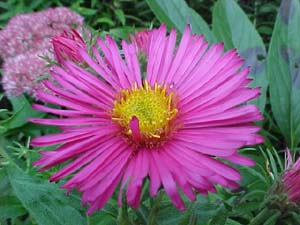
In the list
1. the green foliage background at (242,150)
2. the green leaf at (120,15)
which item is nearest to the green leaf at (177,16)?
the green foliage background at (242,150)

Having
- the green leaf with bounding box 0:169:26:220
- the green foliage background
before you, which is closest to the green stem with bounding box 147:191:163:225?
the green foliage background

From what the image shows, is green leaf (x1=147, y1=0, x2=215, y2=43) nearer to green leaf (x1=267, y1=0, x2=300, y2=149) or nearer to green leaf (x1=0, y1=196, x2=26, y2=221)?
green leaf (x1=267, y1=0, x2=300, y2=149)

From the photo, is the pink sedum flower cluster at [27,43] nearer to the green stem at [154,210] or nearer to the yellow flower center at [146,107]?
the yellow flower center at [146,107]

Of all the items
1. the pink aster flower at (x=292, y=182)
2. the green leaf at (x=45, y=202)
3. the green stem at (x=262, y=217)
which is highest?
the green leaf at (x=45, y=202)

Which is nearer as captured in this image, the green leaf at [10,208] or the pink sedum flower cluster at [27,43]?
the green leaf at [10,208]

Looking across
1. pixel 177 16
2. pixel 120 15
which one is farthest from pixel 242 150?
pixel 120 15
